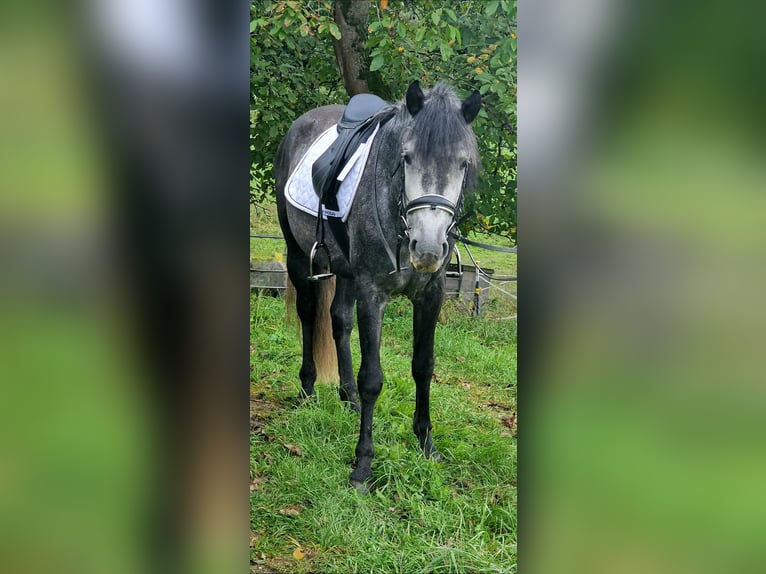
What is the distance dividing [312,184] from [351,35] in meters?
1.34

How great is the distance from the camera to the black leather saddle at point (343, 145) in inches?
121

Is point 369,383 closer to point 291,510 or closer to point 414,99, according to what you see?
point 291,510

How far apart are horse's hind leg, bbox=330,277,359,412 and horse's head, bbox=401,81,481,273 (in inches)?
47.7

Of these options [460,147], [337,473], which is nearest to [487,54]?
[460,147]

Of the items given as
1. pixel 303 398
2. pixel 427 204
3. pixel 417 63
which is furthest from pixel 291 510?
pixel 417 63

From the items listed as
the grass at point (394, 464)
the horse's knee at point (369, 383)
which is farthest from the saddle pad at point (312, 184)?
the grass at point (394, 464)

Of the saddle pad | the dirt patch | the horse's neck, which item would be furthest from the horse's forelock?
the dirt patch

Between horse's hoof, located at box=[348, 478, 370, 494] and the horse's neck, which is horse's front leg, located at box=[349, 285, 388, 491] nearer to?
horse's hoof, located at box=[348, 478, 370, 494]

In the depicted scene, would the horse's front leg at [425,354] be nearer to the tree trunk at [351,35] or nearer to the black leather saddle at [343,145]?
the black leather saddle at [343,145]

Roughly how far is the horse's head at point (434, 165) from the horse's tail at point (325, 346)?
157 cm

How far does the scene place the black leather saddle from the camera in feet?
10.1

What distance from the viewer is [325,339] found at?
3846mm
